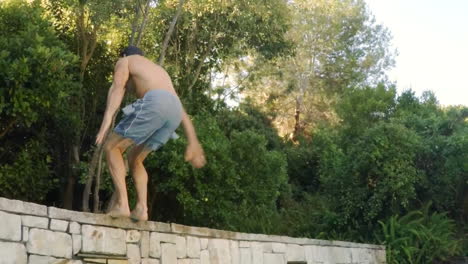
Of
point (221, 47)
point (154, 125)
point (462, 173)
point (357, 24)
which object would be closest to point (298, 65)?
point (357, 24)

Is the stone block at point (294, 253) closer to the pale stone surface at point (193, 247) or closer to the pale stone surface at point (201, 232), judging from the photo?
the pale stone surface at point (201, 232)

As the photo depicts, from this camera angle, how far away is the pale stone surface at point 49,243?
17.4 feet

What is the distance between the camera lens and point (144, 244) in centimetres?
647

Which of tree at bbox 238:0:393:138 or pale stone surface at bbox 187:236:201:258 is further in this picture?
tree at bbox 238:0:393:138

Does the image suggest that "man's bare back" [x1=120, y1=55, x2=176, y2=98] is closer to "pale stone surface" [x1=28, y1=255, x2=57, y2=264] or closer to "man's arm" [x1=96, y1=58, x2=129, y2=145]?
"man's arm" [x1=96, y1=58, x2=129, y2=145]

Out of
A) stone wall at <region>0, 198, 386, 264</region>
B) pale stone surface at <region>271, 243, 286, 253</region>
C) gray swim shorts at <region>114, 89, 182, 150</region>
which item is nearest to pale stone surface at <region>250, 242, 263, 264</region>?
stone wall at <region>0, 198, 386, 264</region>

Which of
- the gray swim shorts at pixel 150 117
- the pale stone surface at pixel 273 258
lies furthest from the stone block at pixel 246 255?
the gray swim shorts at pixel 150 117

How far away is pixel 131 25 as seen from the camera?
48.8 feet

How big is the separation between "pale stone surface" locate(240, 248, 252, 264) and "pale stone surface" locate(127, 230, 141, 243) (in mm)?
1912

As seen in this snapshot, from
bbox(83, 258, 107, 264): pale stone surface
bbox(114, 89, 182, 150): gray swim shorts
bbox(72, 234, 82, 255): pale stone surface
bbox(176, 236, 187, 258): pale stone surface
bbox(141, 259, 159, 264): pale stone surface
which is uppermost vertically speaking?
bbox(114, 89, 182, 150): gray swim shorts

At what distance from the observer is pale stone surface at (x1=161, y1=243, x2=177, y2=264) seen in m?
6.70

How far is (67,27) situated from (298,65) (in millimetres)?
17900

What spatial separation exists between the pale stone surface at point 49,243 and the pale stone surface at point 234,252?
99.7 inches

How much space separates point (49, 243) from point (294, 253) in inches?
174
